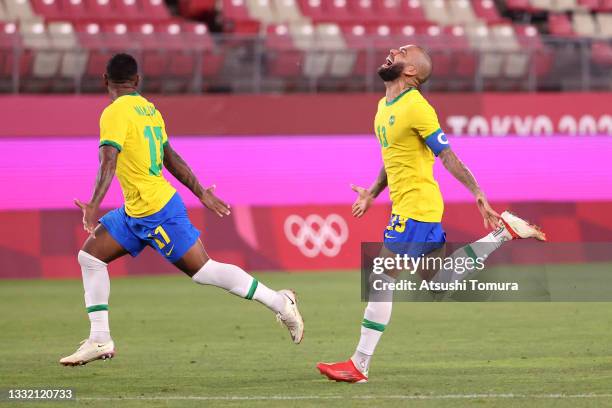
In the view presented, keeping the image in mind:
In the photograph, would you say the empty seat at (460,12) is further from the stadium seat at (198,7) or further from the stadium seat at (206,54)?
the stadium seat at (206,54)

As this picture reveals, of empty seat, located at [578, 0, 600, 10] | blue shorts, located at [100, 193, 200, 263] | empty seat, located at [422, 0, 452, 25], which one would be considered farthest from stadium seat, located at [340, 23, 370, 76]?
blue shorts, located at [100, 193, 200, 263]

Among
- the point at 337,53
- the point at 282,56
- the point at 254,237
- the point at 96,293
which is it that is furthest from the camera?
the point at 337,53

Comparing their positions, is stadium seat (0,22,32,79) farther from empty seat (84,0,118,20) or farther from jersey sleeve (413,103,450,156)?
jersey sleeve (413,103,450,156)

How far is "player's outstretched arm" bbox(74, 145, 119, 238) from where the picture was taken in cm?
873

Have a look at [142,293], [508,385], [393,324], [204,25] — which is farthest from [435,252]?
[204,25]

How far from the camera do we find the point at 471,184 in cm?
850

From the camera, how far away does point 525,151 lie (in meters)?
22.1

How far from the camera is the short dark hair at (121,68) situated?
920cm

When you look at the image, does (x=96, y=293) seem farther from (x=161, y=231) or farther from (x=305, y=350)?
(x=305, y=350)

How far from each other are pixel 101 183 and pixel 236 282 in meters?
1.18

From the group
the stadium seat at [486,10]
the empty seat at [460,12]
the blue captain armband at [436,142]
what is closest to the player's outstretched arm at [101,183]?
the blue captain armband at [436,142]

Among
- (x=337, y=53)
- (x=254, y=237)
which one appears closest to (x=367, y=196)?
(x=254, y=237)

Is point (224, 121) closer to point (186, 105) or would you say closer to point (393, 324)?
point (186, 105)

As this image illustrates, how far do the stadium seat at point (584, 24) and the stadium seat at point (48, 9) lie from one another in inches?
381
